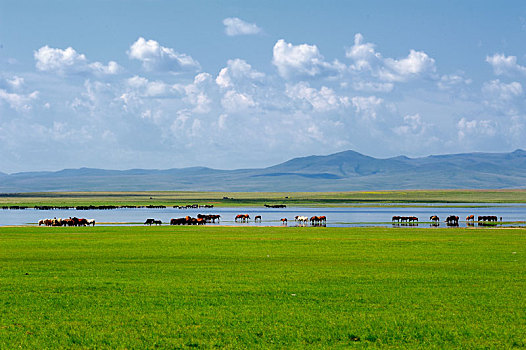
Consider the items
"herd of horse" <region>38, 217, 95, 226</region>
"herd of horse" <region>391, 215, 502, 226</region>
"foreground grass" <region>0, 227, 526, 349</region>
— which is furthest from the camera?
"herd of horse" <region>391, 215, 502, 226</region>

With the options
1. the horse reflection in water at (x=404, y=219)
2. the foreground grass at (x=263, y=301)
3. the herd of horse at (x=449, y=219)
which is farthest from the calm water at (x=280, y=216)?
the foreground grass at (x=263, y=301)

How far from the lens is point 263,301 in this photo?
1705 centimetres

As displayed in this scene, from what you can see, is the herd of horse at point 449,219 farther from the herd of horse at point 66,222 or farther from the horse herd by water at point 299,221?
the herd of horse at point 66,222

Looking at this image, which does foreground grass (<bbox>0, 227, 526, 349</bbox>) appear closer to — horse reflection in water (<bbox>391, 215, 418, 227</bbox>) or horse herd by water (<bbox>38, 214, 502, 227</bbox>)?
horse herd by water (<bbox>38, 214, 502, 227</bbox>)

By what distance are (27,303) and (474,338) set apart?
10686mm

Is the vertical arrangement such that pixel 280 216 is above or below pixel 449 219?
below

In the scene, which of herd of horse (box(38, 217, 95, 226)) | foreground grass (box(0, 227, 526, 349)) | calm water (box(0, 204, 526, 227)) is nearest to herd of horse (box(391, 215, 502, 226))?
calm water (box(0, 204, 526, 227))

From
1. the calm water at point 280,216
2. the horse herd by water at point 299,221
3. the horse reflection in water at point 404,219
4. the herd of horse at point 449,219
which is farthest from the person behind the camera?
the calm water at point 280,216

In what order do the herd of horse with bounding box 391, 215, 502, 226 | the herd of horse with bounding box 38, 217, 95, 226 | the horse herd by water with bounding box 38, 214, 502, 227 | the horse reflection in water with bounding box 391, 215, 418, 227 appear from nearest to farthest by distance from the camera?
1. the herd of horse with bounding box 38, 217, 95, 226
2. the horse herd by water with bounding box 38, 214, 502, 227
3. the herd of horse with bounding box 391, 215, 502, 226
4. the horse reflection in water with bounding box 391, 215, 418, 227

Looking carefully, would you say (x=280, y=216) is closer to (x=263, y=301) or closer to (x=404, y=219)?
(x=404, y=219)

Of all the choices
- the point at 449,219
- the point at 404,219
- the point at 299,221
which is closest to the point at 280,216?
the point at 299,221

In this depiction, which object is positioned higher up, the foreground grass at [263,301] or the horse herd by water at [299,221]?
the horse herd by water at [299,221]

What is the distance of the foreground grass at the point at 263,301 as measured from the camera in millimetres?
13242

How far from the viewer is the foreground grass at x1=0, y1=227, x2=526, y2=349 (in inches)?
521
